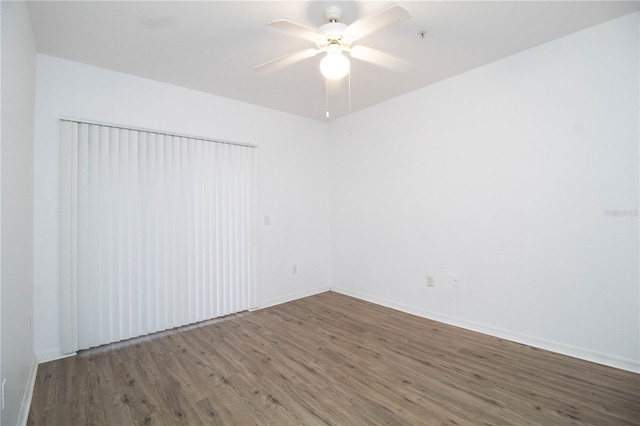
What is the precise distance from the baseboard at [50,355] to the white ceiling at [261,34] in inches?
103

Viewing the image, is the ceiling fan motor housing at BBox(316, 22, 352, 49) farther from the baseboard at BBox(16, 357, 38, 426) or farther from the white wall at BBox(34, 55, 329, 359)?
the baseboard at BBox(16, 357, 38, 426)

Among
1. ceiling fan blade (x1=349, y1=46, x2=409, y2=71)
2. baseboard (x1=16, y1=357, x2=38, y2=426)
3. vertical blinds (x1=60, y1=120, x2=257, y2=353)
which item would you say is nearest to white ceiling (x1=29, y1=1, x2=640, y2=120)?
ceiling fan blade (x1=349, y1=46, x2=409, y2=71)

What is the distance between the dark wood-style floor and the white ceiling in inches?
106

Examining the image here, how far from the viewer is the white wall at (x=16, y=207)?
1.52 metres

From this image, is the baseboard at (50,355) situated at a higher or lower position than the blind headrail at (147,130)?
lower

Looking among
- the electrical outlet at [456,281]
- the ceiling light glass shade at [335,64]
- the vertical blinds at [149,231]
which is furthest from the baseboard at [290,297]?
the ceiling light glass shade at [335,64]

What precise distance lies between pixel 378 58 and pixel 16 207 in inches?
115

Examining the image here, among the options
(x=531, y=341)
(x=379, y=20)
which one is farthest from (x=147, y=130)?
(x=531, y=341)

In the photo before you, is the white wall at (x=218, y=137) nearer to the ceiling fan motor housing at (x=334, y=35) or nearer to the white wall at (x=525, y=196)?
the white wall at (x=525, y=196)

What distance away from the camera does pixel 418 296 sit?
144 inches

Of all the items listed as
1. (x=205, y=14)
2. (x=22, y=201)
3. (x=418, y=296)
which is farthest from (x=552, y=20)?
(x=22, y=201)

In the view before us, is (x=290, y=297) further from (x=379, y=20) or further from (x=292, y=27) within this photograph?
(x=379, y=20)

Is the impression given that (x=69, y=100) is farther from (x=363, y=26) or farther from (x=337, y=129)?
(x=337, y=129)

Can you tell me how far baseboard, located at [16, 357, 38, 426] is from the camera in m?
1.83
